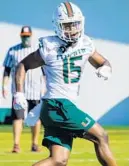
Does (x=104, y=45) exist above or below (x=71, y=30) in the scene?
below

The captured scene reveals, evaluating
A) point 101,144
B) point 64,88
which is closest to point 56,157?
point 101,144

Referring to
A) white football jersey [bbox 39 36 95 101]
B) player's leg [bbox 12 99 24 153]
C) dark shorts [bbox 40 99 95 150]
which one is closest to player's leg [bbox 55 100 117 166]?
dark shorts [bbox 40 99 95 150]

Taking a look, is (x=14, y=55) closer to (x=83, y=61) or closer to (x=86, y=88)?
(x=83, y=61)

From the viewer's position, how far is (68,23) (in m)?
6.30

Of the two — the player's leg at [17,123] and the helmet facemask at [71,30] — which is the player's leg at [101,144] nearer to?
the helmet facemask at [71,30]

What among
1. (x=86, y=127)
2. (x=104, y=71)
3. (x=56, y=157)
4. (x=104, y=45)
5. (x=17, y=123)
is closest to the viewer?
(x=56, y=157)

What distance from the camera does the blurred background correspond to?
17516 mm

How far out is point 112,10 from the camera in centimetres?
1775

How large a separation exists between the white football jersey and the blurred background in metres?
11.1

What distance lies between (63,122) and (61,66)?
445mm

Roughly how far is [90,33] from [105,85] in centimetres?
124

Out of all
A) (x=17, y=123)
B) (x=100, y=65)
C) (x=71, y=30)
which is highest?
(x=71, y=30)

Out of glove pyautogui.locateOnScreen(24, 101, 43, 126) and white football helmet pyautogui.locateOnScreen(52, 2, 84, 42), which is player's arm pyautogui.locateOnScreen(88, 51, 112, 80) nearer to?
white football helmet pyautogui.locateOnScreen(52, 2, 84, 42)

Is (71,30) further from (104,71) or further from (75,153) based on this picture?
(75,153)
